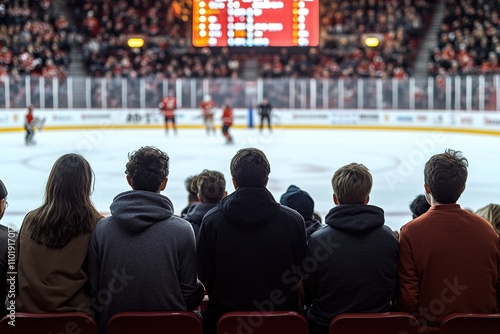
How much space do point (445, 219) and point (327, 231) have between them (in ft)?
1.72

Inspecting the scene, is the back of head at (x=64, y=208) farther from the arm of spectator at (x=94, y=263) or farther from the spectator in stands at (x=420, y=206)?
the spectator in stands at (x=420, y=206)

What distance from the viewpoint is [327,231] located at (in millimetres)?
3189

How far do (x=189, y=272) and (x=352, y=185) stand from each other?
2.78 ft

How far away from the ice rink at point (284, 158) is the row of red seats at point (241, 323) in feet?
15.6

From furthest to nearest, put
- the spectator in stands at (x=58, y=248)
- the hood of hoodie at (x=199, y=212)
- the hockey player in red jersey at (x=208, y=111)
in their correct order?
the hockey player in red jersey at (x=208, y=111)
the hood of hoodie at (x=199, y=212)
the spectator in stands at (x=58, y=248)

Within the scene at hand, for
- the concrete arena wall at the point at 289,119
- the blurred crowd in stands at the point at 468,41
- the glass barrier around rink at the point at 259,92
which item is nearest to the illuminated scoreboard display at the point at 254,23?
the concrete arena wall at the point at 289,119

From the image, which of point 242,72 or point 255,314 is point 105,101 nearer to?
point 242,72

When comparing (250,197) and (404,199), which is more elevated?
(250,197)

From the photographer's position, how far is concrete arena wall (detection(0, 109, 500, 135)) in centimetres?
2320

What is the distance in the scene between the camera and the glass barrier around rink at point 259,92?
923 inches

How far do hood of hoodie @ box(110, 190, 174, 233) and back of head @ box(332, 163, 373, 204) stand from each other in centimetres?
79

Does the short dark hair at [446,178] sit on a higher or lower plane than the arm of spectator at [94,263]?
higher

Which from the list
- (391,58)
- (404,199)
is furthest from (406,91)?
(404,199)

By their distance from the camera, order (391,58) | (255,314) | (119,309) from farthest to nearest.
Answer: (391,58), (119,309), (255,314)
